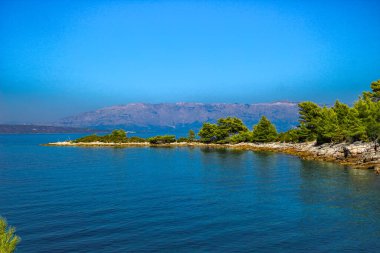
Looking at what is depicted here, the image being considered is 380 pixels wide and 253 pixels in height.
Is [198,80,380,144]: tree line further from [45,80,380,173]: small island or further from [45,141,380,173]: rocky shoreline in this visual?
[45,141,380,173]: rocky shoreline

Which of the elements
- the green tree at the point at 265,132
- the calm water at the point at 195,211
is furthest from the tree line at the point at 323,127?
the calm water at the point at 195,211

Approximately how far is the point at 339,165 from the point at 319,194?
115 feet

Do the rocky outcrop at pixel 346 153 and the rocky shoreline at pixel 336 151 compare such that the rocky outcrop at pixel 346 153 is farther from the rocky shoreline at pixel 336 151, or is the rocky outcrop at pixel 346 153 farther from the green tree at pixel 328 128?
the green tree at pixel 328 128

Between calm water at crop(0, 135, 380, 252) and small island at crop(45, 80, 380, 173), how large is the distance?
19.2m

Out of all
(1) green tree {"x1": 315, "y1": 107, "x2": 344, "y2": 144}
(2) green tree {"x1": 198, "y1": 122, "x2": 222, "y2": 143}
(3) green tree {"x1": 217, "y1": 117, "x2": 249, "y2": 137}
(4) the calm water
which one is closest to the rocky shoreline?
(1) green tree {"x1": 315, "y1": 107, "x2": 344, "y2": 144}

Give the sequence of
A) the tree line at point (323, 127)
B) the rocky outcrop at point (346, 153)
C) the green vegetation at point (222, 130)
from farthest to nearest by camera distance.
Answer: the green vegetation at point (222, 130)
the tree line at point (323, 127)
the rocky outcrop at point (346, 153)

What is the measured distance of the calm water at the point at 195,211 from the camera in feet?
111

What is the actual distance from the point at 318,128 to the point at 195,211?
7996cm

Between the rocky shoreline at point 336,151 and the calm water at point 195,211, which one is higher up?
the rocky shoreline at point 336,151

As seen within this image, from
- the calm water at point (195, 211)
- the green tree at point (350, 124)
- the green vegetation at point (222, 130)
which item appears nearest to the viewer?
the calm water at point (195, 211)

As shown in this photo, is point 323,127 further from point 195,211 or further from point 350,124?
point 195,211

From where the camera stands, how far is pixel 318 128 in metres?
115

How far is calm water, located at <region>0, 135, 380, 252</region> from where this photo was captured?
3384cm

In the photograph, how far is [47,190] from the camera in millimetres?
59000
